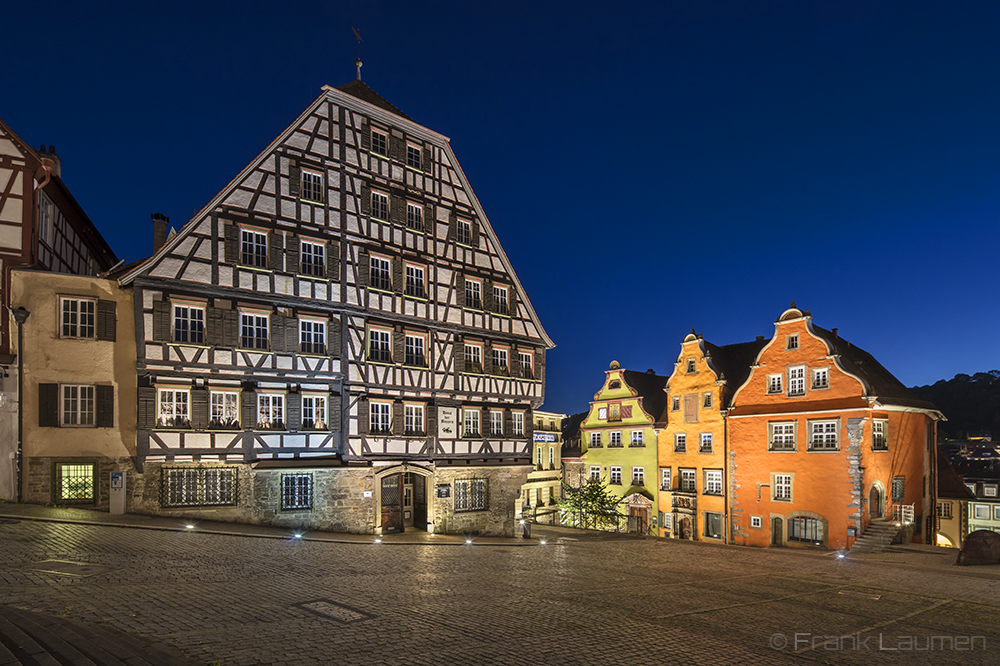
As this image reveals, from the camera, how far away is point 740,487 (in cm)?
3881

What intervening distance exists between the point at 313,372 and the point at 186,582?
1293cm

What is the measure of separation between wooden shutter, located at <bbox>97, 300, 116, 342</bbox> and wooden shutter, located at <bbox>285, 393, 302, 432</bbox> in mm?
6137

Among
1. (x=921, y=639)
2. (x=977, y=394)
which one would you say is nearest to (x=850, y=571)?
(x=921, y=639)

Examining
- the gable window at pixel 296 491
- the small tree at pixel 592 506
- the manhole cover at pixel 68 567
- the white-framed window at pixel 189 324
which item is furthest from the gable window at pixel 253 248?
the small tree at pixel 592 506

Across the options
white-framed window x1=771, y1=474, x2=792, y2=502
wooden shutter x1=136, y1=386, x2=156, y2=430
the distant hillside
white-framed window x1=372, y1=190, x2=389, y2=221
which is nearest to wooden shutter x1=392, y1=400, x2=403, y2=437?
white-framed window x1=372, y1=190, x2=389, y2=221

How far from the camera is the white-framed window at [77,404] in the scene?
22.0 meters

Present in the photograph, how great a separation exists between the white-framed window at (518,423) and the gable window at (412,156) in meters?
12.4

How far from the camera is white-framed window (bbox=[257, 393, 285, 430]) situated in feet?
81.3

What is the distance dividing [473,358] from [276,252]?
10170 mm

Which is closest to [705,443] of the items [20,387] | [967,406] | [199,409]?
[199,409]

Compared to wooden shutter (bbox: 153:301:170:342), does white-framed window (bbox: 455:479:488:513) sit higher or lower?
lower

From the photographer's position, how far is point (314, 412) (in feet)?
85.8

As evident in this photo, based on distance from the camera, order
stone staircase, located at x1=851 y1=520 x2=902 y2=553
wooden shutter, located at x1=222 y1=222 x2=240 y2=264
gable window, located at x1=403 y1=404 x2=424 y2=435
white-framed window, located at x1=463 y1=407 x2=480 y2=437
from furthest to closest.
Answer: stone staircase, located at x1=851 y1=520 x2=902 y2=553, white-framed window, located at x1=463 y1=407 x2=480 y2=437, gable window, located at x1=403 y1=404 x2=424 y2=435, wooden shutter, located at x1=222 y1=222 x2=240 y2=264

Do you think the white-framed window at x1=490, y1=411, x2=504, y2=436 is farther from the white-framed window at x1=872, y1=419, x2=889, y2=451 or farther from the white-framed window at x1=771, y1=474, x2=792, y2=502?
the white-framed window at x1=872, y1=419, x2=889, y2=451
